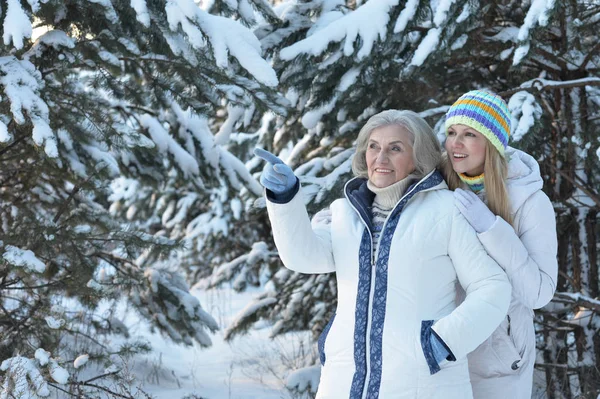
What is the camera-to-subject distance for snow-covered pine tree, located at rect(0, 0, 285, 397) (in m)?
3.85

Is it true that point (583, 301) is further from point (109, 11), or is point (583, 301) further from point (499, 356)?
point (109, 11)

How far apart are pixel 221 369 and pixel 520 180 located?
15.2ft

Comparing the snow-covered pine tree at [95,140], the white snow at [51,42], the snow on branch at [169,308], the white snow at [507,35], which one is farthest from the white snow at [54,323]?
the white snow at [507,35]

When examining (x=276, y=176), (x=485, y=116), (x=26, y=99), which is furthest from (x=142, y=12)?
(x=485, y=116)

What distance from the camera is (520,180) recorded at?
279 cm

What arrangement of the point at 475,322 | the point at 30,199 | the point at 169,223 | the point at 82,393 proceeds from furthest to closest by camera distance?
1. the point at 169,223
2. the point at 30,199
3. the point at 82,393
4. the point at 475,322

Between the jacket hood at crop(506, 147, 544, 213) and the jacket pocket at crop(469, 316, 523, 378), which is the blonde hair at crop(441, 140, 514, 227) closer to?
the jacket hood at crop(506, 147, 544, 213)

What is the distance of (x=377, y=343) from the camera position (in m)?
2.50

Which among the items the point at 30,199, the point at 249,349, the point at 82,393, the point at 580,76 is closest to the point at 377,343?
the point at 82,393

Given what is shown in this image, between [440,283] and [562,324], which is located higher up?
[440,283]

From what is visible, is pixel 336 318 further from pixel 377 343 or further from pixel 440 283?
pixel 440 283

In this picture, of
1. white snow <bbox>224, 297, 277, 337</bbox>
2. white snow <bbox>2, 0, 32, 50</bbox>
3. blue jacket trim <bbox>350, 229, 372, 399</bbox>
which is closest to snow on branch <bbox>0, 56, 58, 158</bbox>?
white snow <bbox>2, 0, 32, 50</bbox>

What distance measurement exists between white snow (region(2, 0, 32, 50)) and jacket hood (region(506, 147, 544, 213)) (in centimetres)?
234

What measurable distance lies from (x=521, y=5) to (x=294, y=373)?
3211 millimetres
